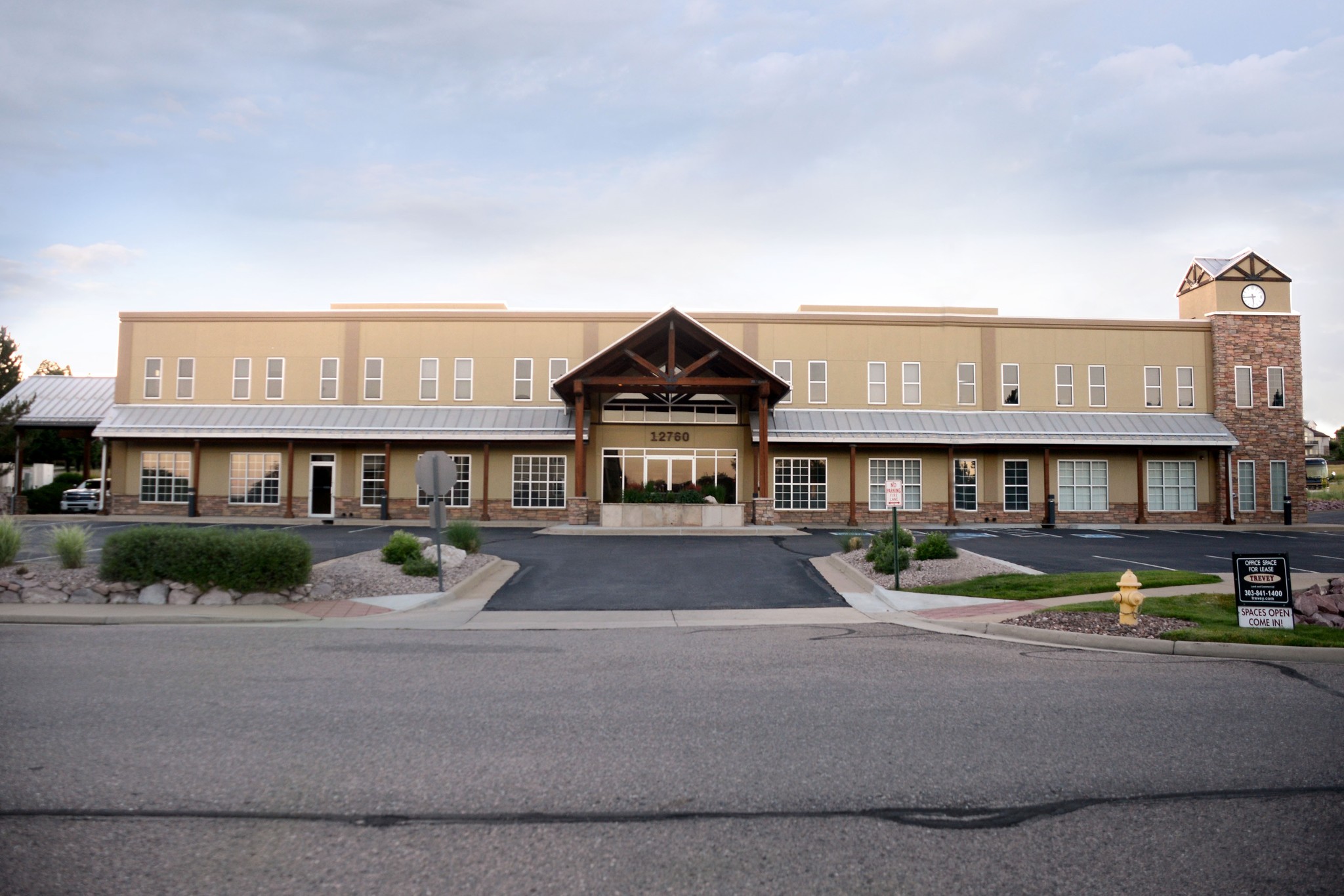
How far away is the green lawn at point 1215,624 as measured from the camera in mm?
9445

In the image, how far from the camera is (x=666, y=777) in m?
5.04

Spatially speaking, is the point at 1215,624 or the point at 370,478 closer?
the point at 1215,624

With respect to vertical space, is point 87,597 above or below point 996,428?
below

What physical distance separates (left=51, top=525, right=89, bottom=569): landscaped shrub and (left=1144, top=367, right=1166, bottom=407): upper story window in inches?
1378

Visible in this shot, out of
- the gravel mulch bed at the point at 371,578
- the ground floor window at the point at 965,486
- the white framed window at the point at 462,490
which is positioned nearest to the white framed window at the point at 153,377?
the white framed window at the point at 462,490

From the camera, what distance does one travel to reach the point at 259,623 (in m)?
11.8

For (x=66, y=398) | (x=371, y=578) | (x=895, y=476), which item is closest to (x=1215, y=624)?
(x=371, y=578)

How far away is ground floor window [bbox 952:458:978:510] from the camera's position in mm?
32125

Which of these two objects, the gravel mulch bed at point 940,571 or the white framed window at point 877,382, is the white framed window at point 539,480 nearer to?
the white framed window at point 877,382

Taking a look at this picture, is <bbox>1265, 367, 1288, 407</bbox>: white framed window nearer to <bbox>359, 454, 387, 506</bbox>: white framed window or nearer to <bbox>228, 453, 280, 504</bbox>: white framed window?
<bbox>359, 454, 387, 506</bbox>: white framed window

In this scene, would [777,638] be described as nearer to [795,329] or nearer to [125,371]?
[795,329]

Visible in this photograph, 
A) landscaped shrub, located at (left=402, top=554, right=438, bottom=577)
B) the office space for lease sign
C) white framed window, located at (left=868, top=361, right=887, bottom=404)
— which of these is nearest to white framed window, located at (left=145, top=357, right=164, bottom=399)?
landscaped shrub, located at (left=402, top=554, right=438, bottom=577)

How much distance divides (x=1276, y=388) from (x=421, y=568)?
34.4 meters

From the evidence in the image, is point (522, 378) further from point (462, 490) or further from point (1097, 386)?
point (1097, 386)
